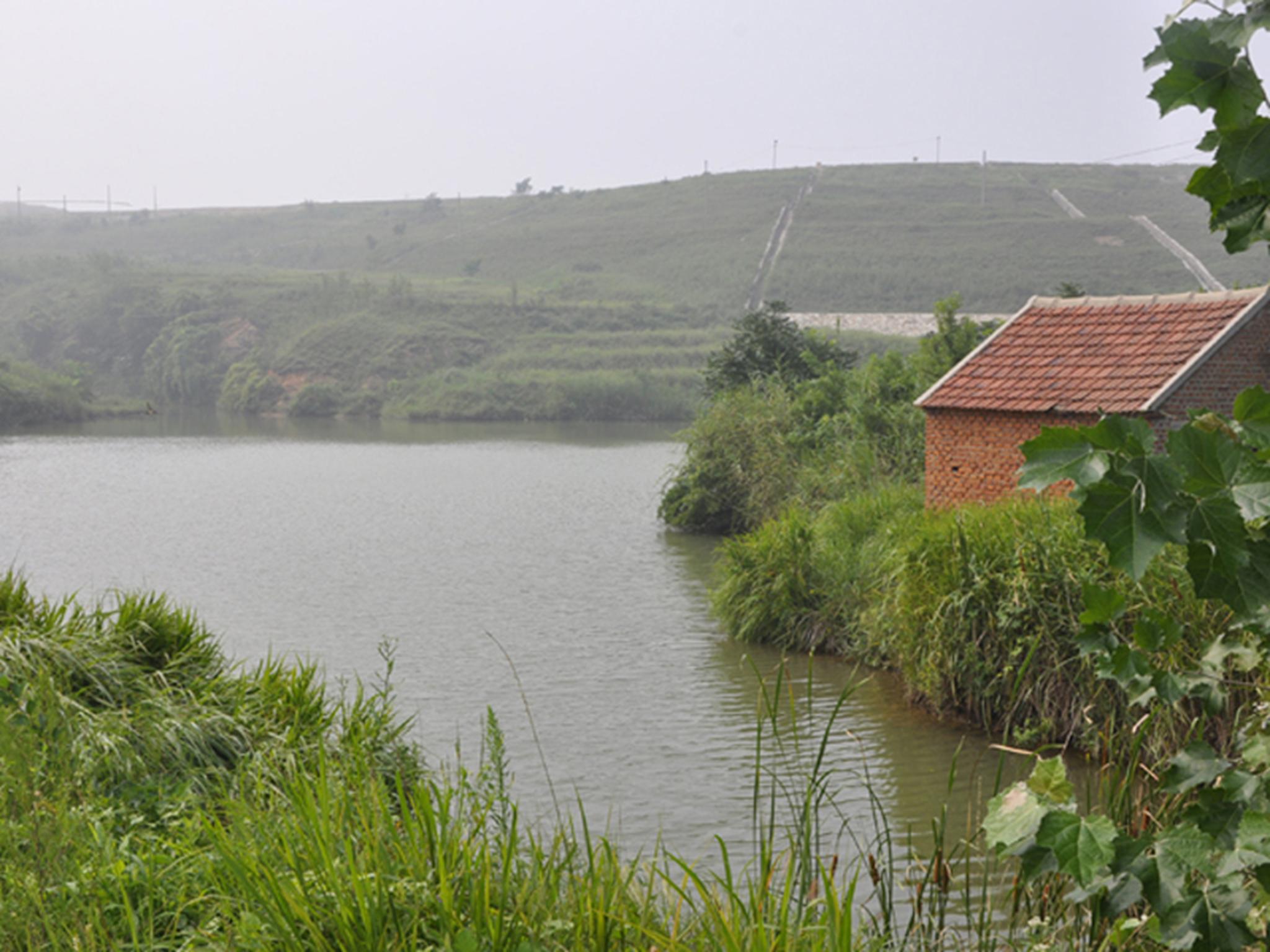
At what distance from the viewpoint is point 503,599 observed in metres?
20.2

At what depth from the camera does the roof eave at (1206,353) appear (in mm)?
14094

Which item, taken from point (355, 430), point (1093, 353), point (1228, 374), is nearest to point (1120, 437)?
point (1228, 374)

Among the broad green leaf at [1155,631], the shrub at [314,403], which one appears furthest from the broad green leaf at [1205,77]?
the shrub at [314,403]

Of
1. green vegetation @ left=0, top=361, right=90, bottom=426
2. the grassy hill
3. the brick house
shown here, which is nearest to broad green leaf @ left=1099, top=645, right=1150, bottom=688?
the brick house

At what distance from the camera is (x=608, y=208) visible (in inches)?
5315

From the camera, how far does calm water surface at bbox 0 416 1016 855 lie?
37.2 ft

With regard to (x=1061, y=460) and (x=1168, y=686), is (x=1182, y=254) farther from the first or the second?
(x=1061, y=460)

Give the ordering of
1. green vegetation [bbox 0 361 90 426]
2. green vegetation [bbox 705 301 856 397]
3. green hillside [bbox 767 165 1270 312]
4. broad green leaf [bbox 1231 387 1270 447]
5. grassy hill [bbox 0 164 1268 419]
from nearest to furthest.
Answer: broad green leaf [bbox 1231 387 1270 447] → green vegetation [bbox 705 301 856 397] → green vegetation [bbox 0 361 90 426] → grassy hill [bbox 0 164 1268 419] → green hillside [bbox 767 165 1270 312]

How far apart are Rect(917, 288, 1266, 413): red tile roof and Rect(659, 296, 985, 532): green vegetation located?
328cm

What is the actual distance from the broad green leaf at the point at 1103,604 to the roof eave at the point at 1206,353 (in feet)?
40.0

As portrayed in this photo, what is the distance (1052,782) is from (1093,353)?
1375cm

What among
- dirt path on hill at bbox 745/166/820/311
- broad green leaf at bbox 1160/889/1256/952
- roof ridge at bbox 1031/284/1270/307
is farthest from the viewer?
dirt path on hill at bbox 745/166/820/311

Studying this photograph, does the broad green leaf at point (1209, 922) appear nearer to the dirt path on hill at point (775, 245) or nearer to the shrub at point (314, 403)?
the shrub at point (314, 403)

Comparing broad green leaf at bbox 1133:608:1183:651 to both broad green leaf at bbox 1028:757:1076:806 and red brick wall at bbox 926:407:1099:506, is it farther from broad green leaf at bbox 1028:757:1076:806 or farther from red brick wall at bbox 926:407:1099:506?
red brick wall at bbox 926:407:1099:506
